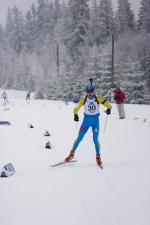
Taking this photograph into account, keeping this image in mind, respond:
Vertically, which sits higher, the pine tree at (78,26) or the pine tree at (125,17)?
the pine tree at (125,17)

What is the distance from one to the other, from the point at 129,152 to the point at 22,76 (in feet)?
203

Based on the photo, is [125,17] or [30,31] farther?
[30,31]

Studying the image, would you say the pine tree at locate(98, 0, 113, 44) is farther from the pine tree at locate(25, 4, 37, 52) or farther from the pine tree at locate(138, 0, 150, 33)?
the pine tree at locate(25, 4, 37, 52)

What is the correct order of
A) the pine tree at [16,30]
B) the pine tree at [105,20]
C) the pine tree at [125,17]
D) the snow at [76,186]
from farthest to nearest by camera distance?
the pine tree at [16,30]
the pine tree at [125,17]
the pine tree at [105,20]
the snow at [76,186]

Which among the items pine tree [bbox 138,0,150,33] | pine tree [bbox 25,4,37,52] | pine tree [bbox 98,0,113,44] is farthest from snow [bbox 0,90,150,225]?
pine tree [bbox 25,4,37,52]

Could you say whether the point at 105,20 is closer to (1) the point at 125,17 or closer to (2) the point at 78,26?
(2) the point at 78,26

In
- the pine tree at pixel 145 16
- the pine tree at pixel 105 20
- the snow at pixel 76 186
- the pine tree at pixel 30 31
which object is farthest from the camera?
the pine tree at pixel 30 31

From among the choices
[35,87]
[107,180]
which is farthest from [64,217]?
[35,87]

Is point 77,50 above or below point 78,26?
below

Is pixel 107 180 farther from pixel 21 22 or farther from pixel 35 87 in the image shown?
pixel 21 22

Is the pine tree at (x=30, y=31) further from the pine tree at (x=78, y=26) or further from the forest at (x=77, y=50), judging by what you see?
the pine tree at (x=78, y=26)

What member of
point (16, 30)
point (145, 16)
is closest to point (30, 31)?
point (16, 30)

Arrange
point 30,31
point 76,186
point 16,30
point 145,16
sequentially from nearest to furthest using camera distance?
point 76,186 → point 145,16 → point 16,30 → point 30,31

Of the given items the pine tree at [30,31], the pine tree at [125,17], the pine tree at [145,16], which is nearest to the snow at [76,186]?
the pine tree at [125,17]
